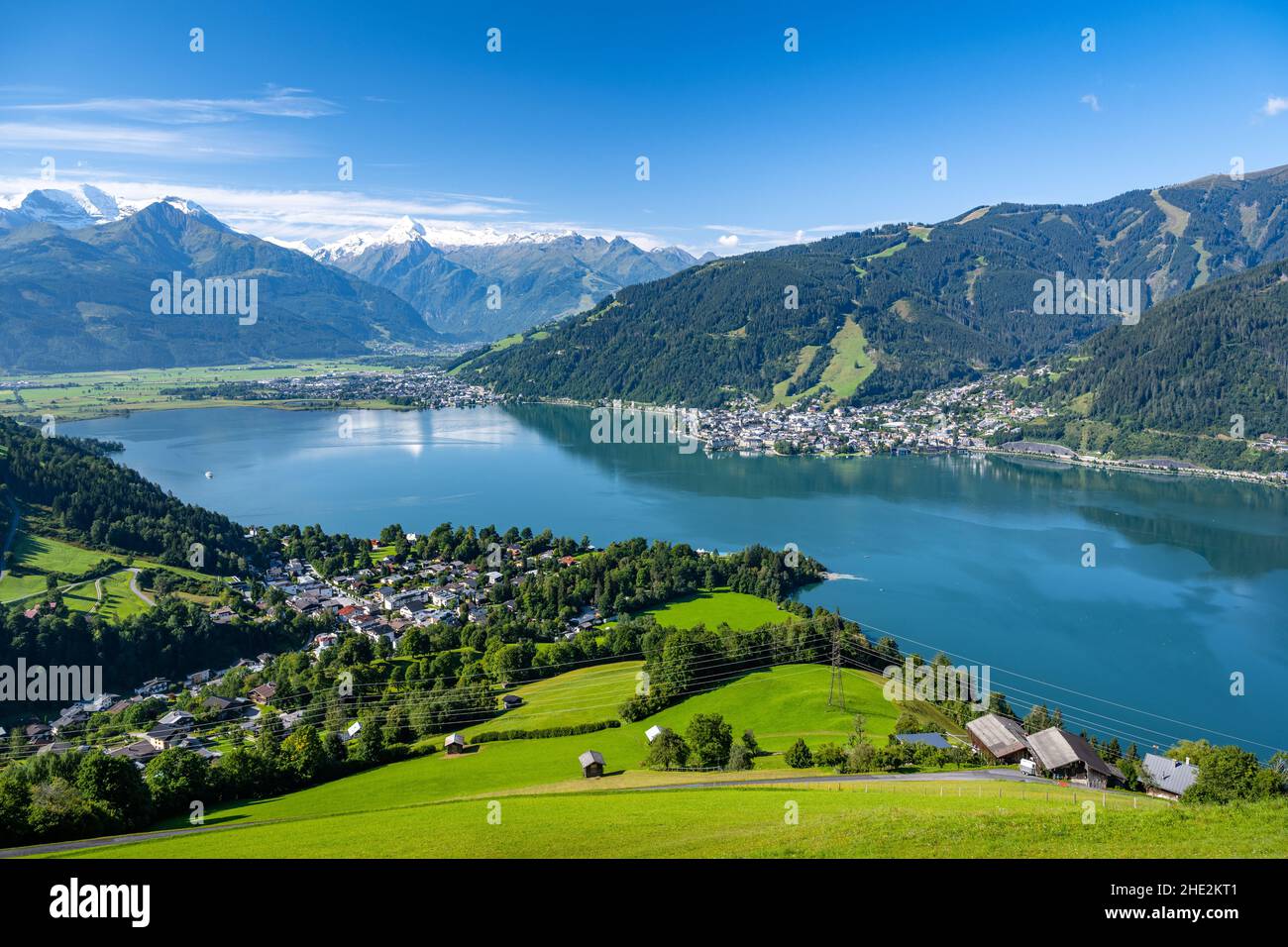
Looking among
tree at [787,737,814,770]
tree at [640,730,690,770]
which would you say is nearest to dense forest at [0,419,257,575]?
tree at [640,730,690,770]

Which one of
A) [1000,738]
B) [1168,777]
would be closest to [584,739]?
[1000,738]

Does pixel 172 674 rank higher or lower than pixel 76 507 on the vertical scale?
lower

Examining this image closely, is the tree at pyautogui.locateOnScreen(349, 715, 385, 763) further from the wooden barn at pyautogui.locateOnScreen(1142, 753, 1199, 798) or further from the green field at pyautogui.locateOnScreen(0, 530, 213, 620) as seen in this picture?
the green field at pyautogui.locateOnScreen(0, 530, 213, 620)

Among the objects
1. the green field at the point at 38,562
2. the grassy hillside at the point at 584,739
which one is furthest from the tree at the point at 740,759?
the green field at the point at 38,562

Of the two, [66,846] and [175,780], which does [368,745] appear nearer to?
[175,780]

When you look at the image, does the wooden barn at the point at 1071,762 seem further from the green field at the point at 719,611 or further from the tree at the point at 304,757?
the tree at the point at 304,757

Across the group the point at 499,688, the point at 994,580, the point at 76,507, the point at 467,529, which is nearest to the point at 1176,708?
the point at 994,580
